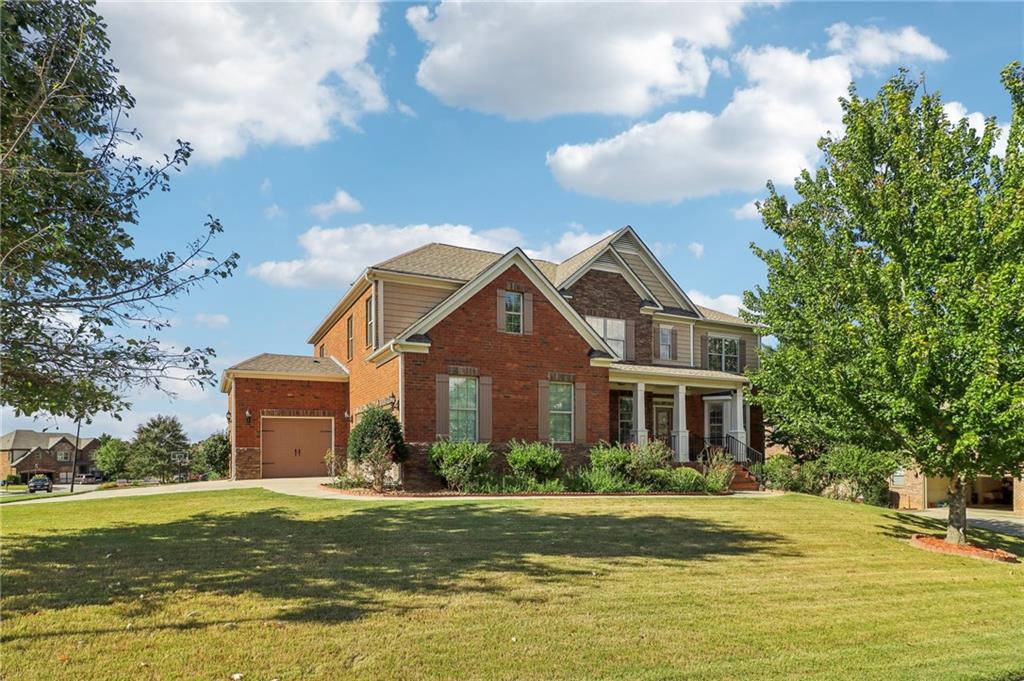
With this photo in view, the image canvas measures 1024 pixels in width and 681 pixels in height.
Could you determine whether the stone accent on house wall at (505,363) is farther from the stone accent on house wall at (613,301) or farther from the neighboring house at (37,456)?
the neighboring house at (37,456)

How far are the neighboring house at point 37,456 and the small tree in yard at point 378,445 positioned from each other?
7991 centimetres

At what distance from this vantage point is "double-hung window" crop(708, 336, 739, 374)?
29.3 m

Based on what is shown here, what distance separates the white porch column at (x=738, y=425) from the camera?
1038 inches

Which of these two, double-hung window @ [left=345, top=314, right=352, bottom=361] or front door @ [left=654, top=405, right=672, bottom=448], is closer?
double-hung window @ [left=345, top=314, right=352, bottom=361]

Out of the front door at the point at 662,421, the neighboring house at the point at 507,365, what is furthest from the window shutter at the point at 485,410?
the front door at the point at 662,421

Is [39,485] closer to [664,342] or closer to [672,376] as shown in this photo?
[664,342]

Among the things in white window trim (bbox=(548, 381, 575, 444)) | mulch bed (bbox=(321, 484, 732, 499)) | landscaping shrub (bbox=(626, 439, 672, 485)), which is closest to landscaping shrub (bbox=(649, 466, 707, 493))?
landscaping shrub (bbox=(626, 439, 672, 485))

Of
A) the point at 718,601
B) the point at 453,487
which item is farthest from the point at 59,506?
the point at 718,601

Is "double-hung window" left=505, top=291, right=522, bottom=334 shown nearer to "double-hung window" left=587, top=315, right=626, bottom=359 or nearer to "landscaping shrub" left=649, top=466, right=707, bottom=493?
"double-hung window" left=587, top=315, right=626, bottom=359

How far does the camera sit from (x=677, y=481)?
19.7 meters

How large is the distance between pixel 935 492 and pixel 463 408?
20.2 metres

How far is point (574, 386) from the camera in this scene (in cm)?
2178

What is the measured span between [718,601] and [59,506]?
15.6 metres

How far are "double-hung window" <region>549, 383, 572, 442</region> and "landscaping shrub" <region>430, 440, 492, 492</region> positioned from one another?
11.3 feet
